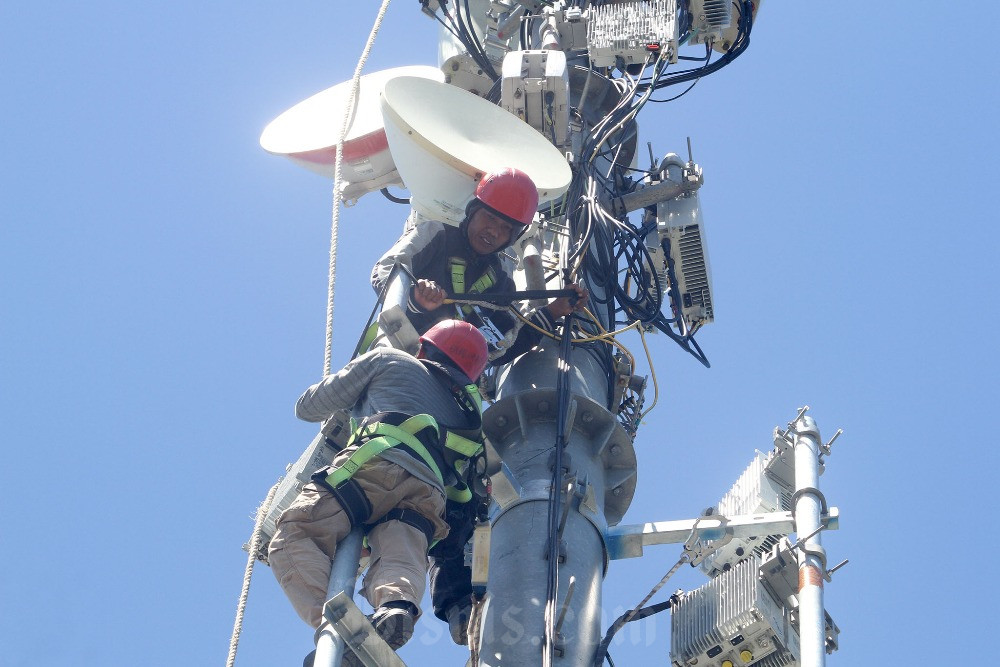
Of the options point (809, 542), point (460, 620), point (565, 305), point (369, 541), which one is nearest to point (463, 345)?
point (565, 305)

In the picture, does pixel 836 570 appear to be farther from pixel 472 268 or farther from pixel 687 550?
pixel 472 268

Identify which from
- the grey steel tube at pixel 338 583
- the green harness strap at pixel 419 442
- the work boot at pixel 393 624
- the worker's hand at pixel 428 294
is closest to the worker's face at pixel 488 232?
the worker's hand at pixel 428 294

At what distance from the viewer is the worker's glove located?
7785mm

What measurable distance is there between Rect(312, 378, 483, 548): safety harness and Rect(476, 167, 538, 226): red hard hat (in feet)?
4.74

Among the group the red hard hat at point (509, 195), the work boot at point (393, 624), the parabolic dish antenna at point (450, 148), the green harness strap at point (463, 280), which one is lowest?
the work boot at point (393, 624)

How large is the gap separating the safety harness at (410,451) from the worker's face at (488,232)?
1397 millimetres

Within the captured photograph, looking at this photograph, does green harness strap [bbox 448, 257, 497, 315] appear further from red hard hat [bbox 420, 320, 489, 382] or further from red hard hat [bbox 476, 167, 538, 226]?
red hard hat [bbox 420, 320, 489, 382]

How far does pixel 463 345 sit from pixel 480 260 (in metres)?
1.17

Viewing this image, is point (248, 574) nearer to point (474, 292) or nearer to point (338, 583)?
point (338, 583)

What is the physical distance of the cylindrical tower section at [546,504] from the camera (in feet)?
23.2

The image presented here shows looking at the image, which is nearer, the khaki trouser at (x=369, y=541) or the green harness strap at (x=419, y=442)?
the khaki trouser at (x=369, y=541)

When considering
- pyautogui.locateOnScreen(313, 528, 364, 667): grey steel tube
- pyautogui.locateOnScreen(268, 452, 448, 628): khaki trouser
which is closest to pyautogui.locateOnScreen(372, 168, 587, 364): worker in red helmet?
pyautogui.locateOnScreen(268, 452, 448, 628): khaki trouser

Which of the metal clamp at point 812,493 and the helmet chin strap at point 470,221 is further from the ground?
the helmet chin strap at point 470,221

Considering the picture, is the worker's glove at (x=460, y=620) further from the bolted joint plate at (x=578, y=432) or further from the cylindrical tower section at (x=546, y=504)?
the bolted joint plate at (x=578, y=432)
